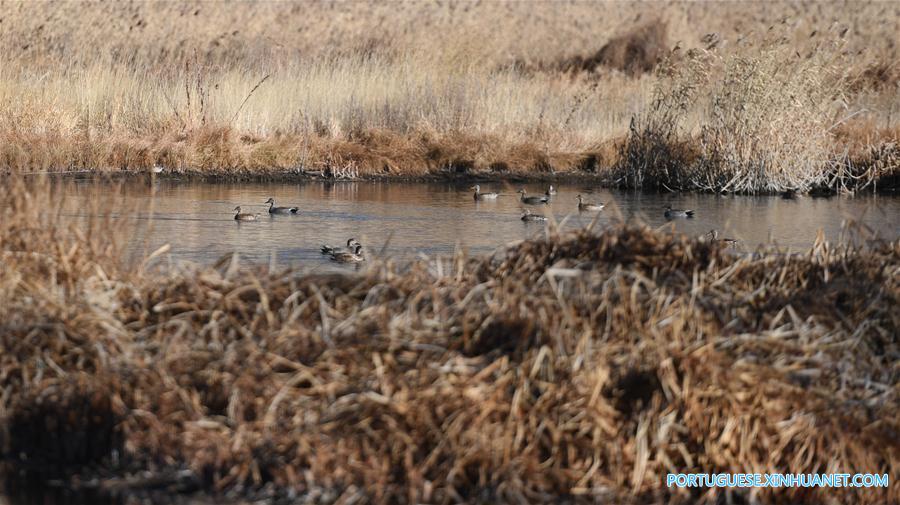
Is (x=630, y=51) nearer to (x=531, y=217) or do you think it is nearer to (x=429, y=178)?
(x=429, y=178)

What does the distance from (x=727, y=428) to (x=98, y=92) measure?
14.0 meters

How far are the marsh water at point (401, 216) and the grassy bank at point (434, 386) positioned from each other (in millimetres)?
3190

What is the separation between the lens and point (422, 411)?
5035 mm

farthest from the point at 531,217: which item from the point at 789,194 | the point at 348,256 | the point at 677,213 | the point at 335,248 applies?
the point at 789,194

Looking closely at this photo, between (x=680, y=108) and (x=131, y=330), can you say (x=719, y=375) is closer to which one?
(x=131, y=330)

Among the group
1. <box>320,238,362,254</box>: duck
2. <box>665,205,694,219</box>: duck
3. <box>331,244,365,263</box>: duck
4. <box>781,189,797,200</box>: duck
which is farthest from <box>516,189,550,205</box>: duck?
<box>331,244,365,263</box>: duck

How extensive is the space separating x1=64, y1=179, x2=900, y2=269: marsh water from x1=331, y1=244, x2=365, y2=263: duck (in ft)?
0.43

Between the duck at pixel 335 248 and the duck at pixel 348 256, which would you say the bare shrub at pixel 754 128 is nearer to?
the duck at pixel 335 248

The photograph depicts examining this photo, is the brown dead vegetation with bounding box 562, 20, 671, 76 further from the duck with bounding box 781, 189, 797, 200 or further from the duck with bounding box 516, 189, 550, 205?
the duck with bounding box 516, 189, 550, 205

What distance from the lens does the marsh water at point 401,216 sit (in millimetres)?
10648

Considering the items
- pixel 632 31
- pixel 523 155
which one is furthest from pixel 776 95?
pixel 632 31

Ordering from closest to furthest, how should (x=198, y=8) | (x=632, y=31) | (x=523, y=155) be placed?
1. (x=523, y=155)
2. (x=632, y=31)
3. (x=198, y=8)

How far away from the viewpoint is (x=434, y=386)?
5113mm

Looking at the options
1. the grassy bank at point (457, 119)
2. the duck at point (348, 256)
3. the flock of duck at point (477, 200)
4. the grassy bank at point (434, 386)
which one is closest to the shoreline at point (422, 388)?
the grassy bank at point (434, 386)
